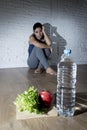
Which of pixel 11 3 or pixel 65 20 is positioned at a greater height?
pixel 11 3

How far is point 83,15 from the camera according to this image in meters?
4.38

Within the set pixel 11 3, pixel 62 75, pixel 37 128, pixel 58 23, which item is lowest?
pixel 37 128

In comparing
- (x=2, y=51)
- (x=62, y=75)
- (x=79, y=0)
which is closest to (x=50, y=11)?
(x=79, y=0)

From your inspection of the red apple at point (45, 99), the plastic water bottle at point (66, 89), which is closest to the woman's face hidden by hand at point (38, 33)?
the plastic water bottle at point (66, 89)

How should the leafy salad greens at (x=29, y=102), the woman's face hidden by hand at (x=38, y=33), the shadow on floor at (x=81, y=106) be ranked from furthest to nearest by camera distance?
the woman's face hidden by hand at (x=38, y=33) → the shadow on floor at (x=81, y=106) → the leafy salad greens at (x=29, y=102)

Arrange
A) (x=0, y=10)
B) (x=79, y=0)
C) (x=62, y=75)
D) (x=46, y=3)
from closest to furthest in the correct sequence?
(x=62, y=75) → (x=0, y=10) → (x=46, y=3) → (x=79, y=0)

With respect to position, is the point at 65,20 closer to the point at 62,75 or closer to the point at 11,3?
the point at 11,3

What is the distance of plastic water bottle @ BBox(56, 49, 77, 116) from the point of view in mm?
1369

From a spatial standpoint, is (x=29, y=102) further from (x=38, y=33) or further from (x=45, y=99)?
(x=38, y=33)

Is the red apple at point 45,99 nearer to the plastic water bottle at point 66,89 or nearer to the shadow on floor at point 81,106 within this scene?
the plastic water bottle at point 66,89

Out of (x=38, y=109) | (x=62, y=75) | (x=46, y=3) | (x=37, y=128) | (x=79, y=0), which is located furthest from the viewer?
(x=79, y=0)

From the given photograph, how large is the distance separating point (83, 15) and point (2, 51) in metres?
1.69

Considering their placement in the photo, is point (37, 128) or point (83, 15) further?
point (83, 15)

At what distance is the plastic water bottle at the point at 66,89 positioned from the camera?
4.49ft
